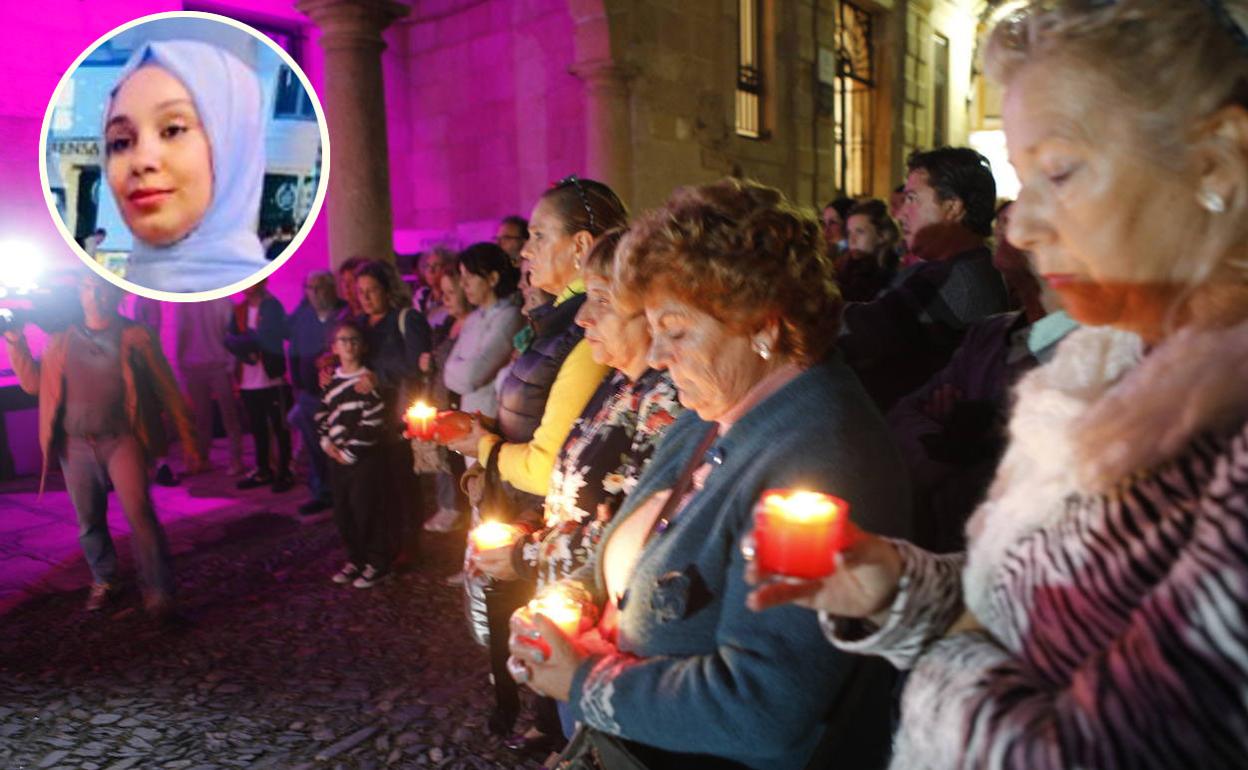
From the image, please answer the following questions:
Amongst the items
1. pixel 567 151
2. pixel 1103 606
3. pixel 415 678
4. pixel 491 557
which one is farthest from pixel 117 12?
pixel 1103 606

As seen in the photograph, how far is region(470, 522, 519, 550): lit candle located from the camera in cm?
265

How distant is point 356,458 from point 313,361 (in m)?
1.88

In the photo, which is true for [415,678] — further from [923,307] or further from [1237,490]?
[1237,490]

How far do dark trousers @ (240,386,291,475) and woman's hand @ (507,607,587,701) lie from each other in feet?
22.2

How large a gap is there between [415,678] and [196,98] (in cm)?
289

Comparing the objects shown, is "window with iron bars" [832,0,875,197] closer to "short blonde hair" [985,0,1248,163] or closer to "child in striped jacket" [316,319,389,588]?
"child in striped jacket" [316,319,389,588]

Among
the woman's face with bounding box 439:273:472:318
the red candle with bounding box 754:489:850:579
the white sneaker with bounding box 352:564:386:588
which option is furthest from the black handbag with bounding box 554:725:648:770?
the woman's face with bounding box 439:273:472:318

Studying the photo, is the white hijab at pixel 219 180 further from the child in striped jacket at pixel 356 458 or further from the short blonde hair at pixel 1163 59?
the short blonde hair at pixel 1163 59

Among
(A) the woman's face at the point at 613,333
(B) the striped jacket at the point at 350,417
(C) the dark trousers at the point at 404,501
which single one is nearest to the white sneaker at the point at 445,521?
(C) the dark trousers at the point at 404,501

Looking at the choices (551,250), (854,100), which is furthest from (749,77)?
(551,250)

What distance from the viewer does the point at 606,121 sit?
10.0 meters

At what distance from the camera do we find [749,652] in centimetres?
140

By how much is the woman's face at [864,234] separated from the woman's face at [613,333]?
2902 millimetres

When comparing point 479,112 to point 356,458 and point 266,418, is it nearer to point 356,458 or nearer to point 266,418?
point 266,418
